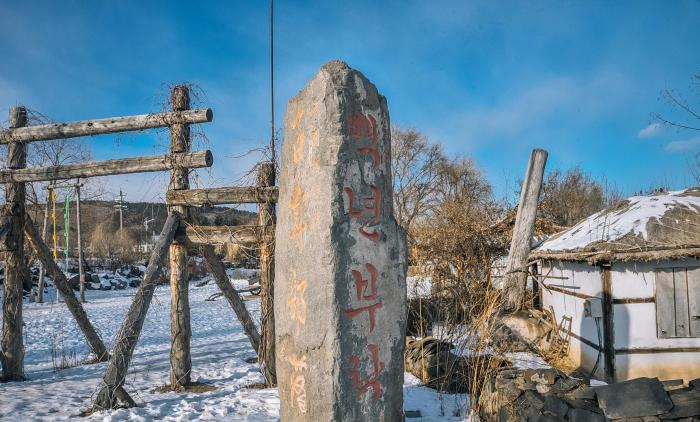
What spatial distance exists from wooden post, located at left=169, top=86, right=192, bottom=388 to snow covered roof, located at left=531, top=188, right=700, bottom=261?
19.5 ft

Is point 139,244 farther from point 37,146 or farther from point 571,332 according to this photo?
point 571,332

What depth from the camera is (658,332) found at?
270 inches

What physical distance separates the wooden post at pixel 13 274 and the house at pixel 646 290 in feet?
27.7

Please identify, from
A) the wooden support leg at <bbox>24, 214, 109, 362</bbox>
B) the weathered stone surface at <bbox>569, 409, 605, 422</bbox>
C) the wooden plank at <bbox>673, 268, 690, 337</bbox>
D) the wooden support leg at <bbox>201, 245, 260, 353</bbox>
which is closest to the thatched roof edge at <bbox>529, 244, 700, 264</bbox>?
the wooden plank at <bbox>673, 268, 690, 337</bbox>

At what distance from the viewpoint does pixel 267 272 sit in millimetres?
5684

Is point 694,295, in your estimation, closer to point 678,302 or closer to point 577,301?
point 678,302

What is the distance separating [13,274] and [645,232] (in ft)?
30.3

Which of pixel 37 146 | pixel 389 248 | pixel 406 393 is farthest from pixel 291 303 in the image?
pixel 37 146

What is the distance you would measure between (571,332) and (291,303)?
23.4ft

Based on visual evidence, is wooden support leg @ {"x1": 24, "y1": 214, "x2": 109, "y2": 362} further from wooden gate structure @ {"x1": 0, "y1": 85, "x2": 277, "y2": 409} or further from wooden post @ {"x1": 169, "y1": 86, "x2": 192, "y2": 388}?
wooden post @ {"x1": 169, "y1": 86, "x2": 192, "y2": 388}

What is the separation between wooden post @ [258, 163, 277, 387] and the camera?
18.5 feet

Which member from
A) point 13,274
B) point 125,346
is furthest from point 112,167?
point 125,346

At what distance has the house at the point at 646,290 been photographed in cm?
661

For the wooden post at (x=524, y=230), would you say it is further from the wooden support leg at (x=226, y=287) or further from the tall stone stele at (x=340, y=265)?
the tall stone stele at (x=340, y=265)
